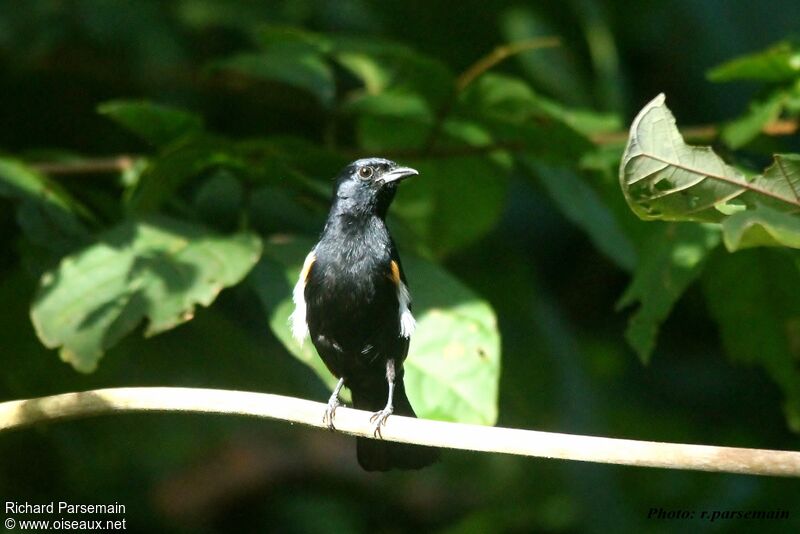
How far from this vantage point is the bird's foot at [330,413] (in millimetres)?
2551

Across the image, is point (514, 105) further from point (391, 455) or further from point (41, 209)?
point (41, 209)

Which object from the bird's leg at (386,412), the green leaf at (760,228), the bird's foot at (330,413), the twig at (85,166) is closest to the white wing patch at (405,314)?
the bird's leg at (386,412)

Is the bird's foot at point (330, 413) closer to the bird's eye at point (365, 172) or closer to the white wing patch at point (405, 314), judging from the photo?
the white wing patch at point (405, 314)

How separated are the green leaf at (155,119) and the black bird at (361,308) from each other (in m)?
0.65

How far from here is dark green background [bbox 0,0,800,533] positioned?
436 centimetres

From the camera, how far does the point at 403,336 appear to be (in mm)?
3338

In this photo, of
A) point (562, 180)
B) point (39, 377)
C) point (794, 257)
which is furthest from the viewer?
point (562, 180)

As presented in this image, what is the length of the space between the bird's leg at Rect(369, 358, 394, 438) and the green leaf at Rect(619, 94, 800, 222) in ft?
2.81

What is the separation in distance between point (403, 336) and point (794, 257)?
49.9 inches

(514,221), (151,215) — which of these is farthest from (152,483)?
(151,215)

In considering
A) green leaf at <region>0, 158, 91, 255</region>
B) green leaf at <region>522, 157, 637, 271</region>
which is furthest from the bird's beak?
green leaf at <region>0, 158, 91, 255</region>

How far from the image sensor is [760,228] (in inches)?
73.9

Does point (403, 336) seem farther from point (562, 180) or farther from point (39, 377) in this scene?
point (39, 377)

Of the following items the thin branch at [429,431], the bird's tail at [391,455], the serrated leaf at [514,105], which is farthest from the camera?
the serrated leaf at [514,105]
